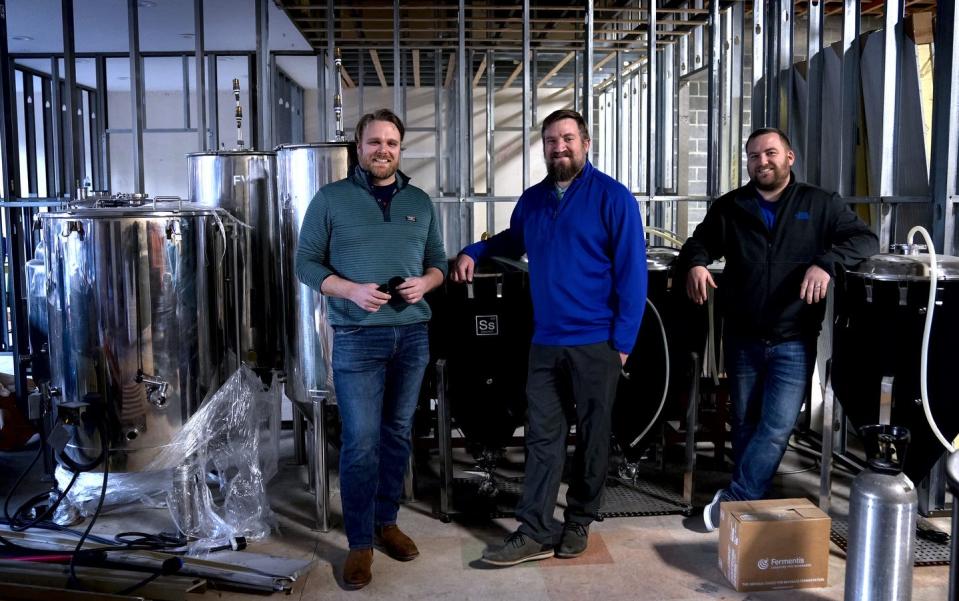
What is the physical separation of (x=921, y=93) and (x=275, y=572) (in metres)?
3.70

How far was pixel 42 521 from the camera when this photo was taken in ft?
11.0

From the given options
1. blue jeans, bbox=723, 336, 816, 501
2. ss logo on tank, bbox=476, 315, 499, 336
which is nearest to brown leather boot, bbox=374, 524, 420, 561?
ss logo on tank, bbox=476, 315, 499, 336

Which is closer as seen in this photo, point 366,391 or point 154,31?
point 366,391

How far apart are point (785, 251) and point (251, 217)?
7.57ft

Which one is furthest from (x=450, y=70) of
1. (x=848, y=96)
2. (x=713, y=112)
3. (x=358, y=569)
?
(x=358, y=569)

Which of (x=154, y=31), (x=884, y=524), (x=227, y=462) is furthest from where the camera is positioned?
(x=154, y=31)

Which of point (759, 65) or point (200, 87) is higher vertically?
point (759, 65)

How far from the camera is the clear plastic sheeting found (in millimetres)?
3238

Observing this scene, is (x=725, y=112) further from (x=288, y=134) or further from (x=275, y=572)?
(x=288, y=134)

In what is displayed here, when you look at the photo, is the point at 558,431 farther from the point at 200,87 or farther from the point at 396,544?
the point at 200,87

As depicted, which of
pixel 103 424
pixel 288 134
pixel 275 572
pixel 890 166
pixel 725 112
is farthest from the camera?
pixel 288 134

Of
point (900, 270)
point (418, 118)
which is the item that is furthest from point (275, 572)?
point (418, 118)

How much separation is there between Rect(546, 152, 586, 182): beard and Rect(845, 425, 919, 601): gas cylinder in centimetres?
123

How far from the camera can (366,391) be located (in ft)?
9.48
